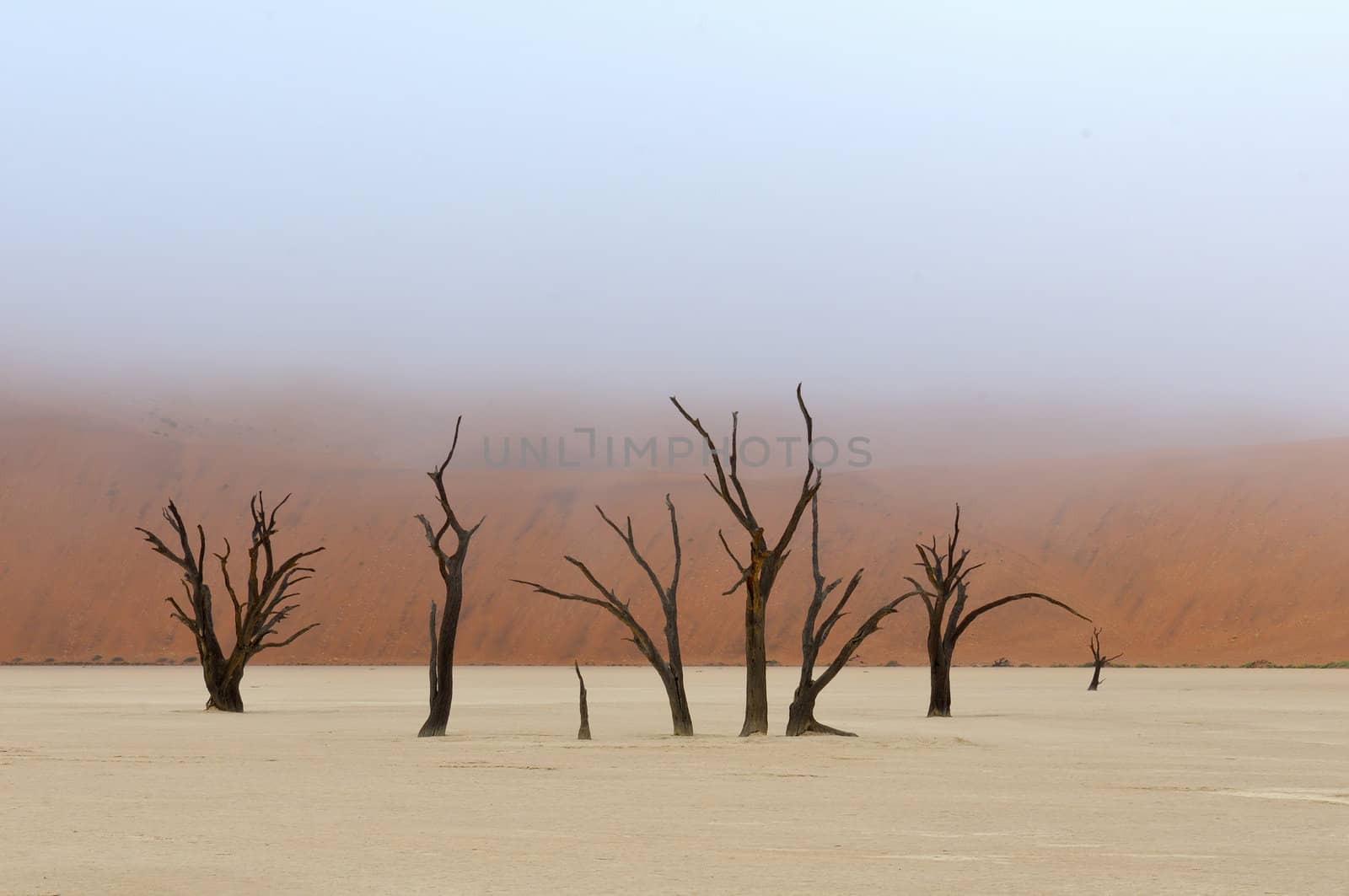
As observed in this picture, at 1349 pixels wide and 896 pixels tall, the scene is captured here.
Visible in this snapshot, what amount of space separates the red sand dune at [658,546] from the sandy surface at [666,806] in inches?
2293

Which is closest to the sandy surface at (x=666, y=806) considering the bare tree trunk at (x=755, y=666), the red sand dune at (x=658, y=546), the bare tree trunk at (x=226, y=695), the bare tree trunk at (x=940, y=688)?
the bare tree trunk at (x=755, y=666)

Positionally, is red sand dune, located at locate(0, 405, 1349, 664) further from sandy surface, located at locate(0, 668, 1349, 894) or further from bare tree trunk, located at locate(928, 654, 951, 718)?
sandy surface, located at locate(0, 668, 1349, 894)

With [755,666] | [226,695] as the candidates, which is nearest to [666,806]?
[755,666]

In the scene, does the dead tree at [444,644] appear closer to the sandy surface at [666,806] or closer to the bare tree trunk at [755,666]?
the sandy surface at [666,806]

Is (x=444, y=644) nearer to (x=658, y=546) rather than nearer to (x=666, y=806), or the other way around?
(x=666, y=806)

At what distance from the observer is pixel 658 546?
328ft

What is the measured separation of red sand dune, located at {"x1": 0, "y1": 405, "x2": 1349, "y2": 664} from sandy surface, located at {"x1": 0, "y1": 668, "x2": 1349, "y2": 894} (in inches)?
2293

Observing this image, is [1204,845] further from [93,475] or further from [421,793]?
[93,475]

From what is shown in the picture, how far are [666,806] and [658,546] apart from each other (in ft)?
288

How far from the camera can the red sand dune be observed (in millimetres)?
83688

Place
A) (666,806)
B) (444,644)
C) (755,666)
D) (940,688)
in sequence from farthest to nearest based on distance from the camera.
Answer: (940,688) < (444,644) < (755,666) < (666,806)

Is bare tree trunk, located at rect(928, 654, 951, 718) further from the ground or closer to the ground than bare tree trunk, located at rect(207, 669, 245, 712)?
further from the ground

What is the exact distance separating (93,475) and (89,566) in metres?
9.90

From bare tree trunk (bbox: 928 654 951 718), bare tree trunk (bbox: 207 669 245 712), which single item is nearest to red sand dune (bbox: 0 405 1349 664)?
bare tree trunk (bbox: 928 654 951 718)
